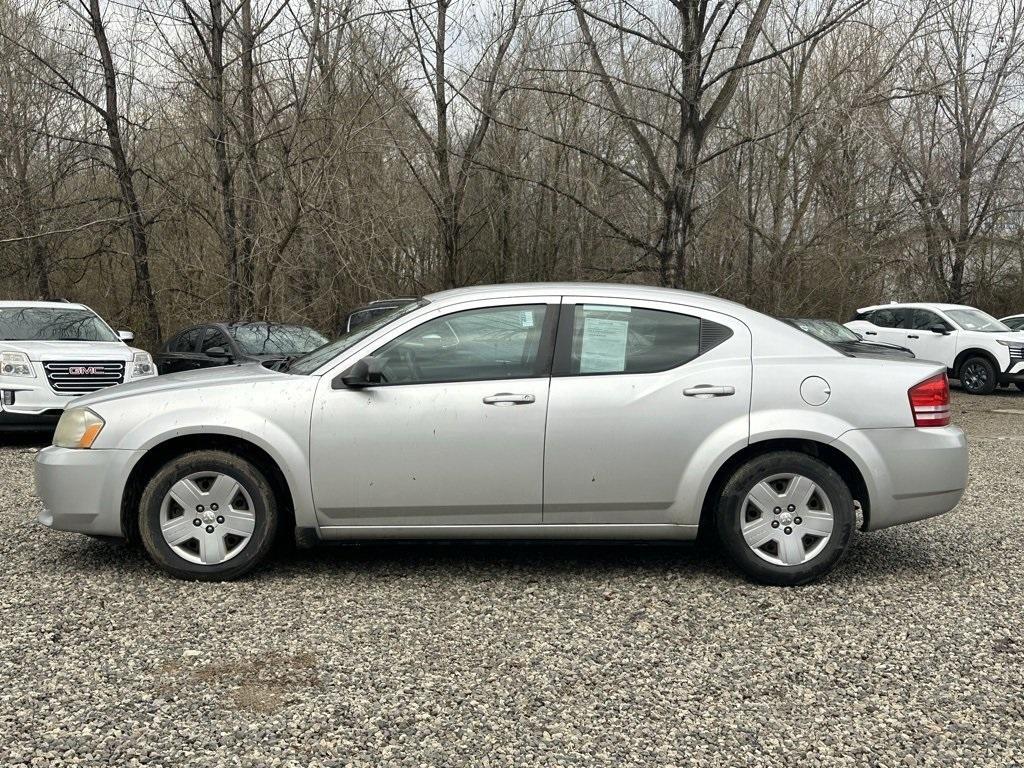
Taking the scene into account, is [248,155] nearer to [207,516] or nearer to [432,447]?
[207,516]

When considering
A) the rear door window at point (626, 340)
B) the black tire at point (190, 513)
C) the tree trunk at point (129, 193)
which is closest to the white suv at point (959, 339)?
A: the rear door window at point (626, 340)

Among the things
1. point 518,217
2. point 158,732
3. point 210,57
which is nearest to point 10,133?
point 210,57

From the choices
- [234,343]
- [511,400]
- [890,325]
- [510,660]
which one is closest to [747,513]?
[511,400]

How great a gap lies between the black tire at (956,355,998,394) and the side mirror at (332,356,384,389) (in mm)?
15317

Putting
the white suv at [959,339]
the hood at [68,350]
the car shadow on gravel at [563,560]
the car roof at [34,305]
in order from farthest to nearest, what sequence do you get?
the white suv at [959,339] → the car roof at [34,305] → the hood at [68,350] → the car shadow on gravel at [563,560]

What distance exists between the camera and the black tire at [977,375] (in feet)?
54.5

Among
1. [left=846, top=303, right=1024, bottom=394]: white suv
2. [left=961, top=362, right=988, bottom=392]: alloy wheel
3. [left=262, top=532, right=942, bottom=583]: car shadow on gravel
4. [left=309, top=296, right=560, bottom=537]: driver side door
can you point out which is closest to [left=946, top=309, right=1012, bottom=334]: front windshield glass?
[left=846, top=303, right=1024, bottom=394]: white suv

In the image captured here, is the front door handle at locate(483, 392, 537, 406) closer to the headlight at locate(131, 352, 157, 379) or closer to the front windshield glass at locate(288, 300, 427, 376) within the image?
the front windshield glass at locate(288, 300, 427, 376)

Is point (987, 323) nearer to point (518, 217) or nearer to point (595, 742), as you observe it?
point (518, 217)

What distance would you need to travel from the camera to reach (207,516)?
15.1ft

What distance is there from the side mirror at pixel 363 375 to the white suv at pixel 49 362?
243 inches

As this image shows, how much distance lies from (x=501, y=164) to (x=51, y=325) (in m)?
13.4

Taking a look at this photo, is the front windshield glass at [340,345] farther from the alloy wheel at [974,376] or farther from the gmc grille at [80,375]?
the alloy wheel at [974,376]

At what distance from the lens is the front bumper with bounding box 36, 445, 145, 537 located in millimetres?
4566
